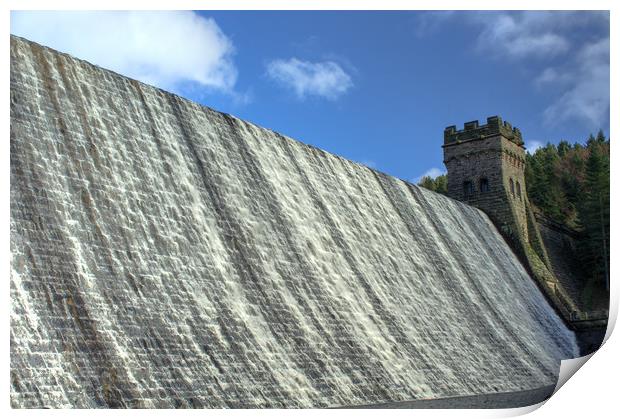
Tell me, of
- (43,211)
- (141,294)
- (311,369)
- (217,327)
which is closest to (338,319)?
(311,369)

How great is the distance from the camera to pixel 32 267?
14562 millimetres

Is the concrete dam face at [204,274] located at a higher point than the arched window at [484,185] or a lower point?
lower

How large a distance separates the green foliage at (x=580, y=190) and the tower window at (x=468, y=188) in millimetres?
8704

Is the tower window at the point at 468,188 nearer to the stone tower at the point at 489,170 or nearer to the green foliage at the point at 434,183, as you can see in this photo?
the stone tower at the point at 489,170

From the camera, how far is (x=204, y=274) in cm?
1855

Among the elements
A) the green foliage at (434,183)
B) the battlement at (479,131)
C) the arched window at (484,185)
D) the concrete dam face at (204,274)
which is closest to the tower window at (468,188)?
the arched window at (484,185)

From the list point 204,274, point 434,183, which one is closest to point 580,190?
point 434,183

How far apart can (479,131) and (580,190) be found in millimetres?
17921

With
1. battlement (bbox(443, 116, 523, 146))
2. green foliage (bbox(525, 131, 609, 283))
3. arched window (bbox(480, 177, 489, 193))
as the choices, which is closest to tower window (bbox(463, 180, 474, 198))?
arched window (bbox(480, 177, 489, 193))

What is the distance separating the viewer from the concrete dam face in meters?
14.8

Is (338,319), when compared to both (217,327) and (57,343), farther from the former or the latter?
(57,343)

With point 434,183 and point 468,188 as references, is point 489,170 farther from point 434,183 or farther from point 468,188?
point 434,183

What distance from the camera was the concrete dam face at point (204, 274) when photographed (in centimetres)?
1477
